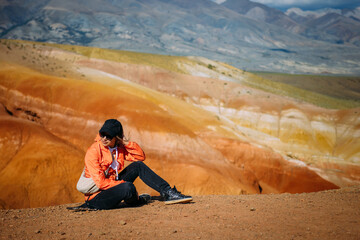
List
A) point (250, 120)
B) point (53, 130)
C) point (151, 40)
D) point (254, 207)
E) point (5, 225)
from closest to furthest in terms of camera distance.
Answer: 1. point (5, 225)
2. point (254, 207)
3. point (53, 130)
4. point (250, 120)
5. point (151, 40)

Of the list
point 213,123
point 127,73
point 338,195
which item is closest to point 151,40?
point 127,73

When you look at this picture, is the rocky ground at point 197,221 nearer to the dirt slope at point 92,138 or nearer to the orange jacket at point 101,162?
the orange jacket at point 101,162

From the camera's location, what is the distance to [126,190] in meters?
5.44

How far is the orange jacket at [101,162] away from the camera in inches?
206

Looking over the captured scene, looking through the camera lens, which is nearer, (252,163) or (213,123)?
(252,163)

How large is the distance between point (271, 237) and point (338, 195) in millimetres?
3336

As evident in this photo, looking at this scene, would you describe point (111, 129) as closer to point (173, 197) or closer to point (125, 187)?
point (125, 187)

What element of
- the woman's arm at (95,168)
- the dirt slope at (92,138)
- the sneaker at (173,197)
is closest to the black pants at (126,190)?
the sneaker at (173,197)

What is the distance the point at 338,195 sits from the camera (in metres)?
6.74

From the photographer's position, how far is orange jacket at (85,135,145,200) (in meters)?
5.24

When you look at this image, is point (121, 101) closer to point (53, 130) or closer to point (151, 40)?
point (53, 130)

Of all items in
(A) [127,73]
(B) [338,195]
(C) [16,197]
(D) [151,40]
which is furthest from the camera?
(D) [151,40]

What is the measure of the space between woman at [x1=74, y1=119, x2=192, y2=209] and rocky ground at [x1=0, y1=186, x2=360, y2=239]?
20 centimetres

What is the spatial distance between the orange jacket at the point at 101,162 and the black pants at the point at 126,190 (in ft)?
0.35
